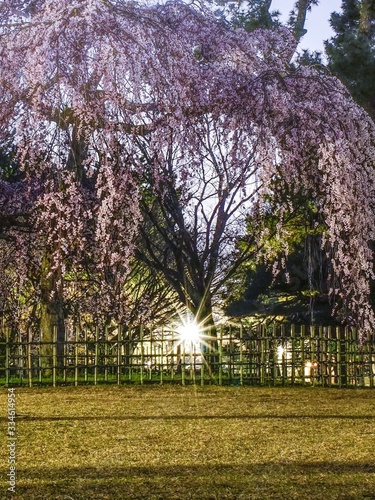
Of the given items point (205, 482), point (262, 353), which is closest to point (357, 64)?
point (262, 353)

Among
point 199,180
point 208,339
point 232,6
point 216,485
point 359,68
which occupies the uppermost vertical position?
point 232,6

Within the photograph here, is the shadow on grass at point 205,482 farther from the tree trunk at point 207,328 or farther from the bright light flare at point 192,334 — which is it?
the bright light flare at point 192,334

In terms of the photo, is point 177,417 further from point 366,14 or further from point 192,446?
point 366,14

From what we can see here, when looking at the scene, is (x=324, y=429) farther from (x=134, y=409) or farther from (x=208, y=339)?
(x=208, y=339)

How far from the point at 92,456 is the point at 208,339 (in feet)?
26.1

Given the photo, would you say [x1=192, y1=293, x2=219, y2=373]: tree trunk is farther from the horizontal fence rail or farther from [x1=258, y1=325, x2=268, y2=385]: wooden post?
[x1=258, y1=325, x2=268, y2=385]: wooden post

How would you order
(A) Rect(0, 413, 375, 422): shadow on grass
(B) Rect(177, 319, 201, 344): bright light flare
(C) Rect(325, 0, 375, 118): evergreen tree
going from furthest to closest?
1. (C) Rect(325, 0, 375, 118): evergreen tree
2. (B) Rect(177, 319, 201, 344): bright light flare
3. (A) Rect(0, 413, 375, 422): shadow on grass

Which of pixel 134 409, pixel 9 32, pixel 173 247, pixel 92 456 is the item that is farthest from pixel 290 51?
pixel 92 456

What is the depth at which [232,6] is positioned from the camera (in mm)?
20516

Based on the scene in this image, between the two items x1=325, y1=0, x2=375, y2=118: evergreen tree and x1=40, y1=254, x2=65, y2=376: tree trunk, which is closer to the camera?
x1=40, y1=254, x2=65, y2=376: tree trunk

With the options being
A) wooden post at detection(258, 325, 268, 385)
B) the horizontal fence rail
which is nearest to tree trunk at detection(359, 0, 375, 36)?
the horizontal fence rail

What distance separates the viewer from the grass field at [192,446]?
259 inches

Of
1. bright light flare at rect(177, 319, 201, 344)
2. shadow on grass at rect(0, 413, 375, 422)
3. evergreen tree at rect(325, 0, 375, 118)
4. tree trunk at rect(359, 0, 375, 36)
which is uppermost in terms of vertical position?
tree trunk at rect(359, 0, 375, 36)

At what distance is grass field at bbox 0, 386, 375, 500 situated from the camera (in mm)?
6586
